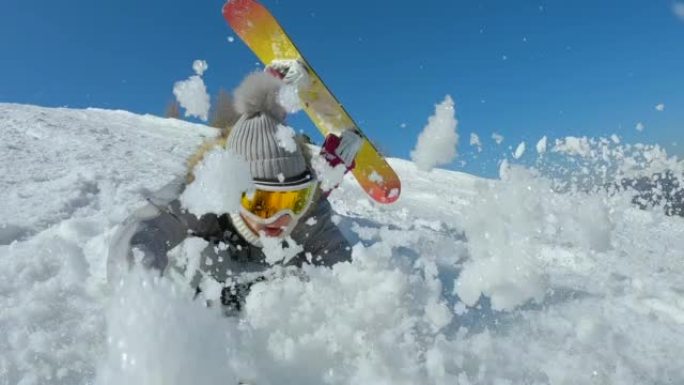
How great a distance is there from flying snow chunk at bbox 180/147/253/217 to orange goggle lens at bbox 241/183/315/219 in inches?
2.2

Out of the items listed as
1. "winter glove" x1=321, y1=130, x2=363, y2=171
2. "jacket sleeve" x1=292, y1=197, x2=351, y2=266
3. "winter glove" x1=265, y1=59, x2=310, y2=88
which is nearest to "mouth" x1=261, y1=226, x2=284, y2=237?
"jacket sleeve" x1=292, y1=197, x2=351, y2=266

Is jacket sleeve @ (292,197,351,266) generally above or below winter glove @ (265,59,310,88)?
below

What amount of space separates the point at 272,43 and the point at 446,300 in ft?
11.4

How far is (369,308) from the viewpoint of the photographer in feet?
7.84

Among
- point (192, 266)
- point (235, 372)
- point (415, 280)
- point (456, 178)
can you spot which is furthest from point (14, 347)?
point (456, 178)

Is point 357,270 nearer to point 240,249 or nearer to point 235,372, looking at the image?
point 240,249

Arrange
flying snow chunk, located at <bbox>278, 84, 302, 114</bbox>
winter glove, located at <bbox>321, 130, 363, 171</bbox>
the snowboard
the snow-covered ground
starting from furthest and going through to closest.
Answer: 1. the snowboard
2. winter glove, located at <bbox>321, 130, 363, 171</bbox>
3. flying snow chunk, located at <bbox>278, 84, 302, 114</bbox>
4. the snow-covered ground

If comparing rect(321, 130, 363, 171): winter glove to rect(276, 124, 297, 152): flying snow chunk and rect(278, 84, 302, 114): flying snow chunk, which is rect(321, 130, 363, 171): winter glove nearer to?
A: rect(278, 84, 302, 114): flying snow chunk

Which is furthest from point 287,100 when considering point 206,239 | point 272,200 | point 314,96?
point 314,96

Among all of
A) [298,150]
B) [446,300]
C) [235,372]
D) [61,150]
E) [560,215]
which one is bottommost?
[235,372]

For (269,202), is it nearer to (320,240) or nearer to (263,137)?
(263,137)

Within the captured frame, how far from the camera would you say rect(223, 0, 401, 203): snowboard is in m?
5.43

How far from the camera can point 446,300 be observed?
9.80ft

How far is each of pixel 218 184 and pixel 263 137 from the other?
33 centimetres
